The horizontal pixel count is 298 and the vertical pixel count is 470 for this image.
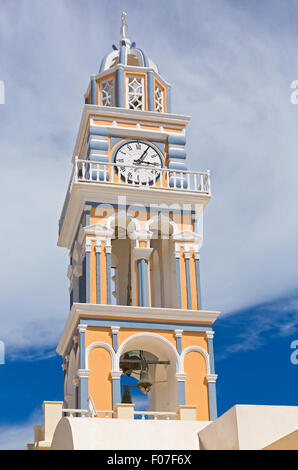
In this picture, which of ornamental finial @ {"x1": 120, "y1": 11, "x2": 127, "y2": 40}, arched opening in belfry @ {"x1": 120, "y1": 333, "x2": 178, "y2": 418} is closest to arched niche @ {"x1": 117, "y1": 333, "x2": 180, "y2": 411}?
arched opening in belfry @ {"x1": 120, "y1": 333, "x2": 178, "y2": 418}

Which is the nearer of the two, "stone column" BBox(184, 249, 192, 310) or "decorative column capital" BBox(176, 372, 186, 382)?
"decorative column capital" BBox(176, 372, 186, 382)

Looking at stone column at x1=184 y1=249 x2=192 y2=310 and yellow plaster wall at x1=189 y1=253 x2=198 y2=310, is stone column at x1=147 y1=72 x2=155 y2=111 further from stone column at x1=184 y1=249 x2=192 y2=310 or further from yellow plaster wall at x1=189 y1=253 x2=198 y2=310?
yellow plaster wall at x1=189 y1=253 x2=198 y2=310

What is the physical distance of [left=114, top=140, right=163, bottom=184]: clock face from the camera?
1150 inches

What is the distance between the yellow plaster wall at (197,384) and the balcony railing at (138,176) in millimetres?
5329

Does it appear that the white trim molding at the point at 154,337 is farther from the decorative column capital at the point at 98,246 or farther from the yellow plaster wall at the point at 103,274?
the decorative column capital at the point at 98,246

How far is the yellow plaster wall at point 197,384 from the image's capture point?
86.1 feet

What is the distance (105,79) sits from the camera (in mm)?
31781

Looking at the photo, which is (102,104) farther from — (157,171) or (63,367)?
(63,367)

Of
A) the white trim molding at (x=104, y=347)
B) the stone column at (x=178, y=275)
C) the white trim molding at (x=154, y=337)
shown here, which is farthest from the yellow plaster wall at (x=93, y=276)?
the stone column at (x=178, y=275)

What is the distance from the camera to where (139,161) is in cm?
2986

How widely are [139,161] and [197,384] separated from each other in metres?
7.52

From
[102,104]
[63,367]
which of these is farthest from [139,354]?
[102,104]

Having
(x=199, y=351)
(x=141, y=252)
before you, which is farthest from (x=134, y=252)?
(x=199, y=351)
